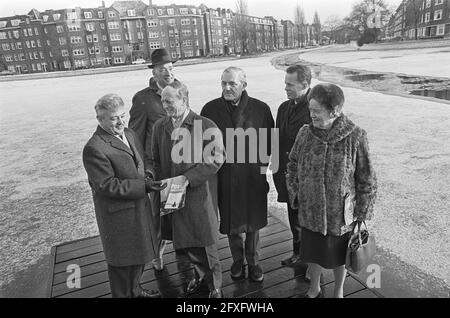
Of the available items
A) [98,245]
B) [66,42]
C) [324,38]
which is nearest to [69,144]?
[98,245]

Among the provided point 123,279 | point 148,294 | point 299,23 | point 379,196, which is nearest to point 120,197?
point 123,279

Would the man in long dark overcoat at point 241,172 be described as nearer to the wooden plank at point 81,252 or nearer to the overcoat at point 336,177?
the overcoat at point 336,177

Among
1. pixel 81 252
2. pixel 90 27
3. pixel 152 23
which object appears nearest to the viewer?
pixel 81 252

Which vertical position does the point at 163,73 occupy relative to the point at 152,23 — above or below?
below

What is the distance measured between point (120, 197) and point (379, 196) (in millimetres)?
3835

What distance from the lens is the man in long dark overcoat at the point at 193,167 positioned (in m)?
2.58

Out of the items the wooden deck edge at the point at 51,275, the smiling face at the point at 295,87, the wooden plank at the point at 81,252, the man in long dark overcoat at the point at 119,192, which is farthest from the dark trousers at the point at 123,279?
the smiling face at the point at 295,87

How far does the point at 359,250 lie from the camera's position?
2352mm

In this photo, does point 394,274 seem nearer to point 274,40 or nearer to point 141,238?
point 141,238

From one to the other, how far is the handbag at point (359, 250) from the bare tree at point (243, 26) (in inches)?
2946

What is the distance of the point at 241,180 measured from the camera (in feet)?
9.62

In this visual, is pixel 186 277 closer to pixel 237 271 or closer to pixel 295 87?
pixel 237 271

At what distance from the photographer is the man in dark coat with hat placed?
113 inches

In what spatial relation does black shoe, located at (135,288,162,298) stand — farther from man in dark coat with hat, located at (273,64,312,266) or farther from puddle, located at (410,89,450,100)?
puddle, located at (410,89,450,100)
